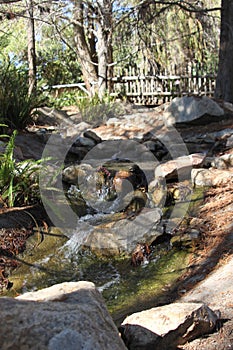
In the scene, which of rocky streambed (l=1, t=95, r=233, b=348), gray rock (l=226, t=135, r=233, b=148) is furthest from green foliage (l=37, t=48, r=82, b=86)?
gray rock (l=226, t=135, r=233, b=148)

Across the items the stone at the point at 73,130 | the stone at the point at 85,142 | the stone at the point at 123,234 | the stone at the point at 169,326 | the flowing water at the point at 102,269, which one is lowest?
the flowing water at the point at 102,269

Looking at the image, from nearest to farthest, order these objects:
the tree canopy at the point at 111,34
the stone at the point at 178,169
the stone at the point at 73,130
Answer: the stone at the point at 178,169 < the stone at the point at 73,130 < the tree canopy at the point at 111,34

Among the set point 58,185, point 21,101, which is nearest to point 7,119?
point 21,101

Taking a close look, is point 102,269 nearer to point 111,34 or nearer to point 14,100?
point 14,100

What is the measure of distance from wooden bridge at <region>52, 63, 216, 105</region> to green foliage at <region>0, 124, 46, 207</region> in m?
8.37

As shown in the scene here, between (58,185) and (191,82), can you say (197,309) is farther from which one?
(191,82)

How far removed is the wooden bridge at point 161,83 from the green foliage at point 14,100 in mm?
5496

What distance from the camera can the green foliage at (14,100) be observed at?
688 centimetres

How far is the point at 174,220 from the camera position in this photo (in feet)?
13.7

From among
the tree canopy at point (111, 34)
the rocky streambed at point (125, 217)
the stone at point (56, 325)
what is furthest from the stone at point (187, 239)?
the tree canopy at point (111, 34)

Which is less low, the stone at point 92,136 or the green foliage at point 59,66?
the green foliage at point 59,66

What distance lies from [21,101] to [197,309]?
18.6ft

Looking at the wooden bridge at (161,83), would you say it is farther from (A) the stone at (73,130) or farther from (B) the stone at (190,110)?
(A) the stone at (73,130)

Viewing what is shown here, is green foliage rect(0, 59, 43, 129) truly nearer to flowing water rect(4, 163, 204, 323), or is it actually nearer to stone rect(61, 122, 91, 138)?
stone rect(61, 122, 91, 138)
